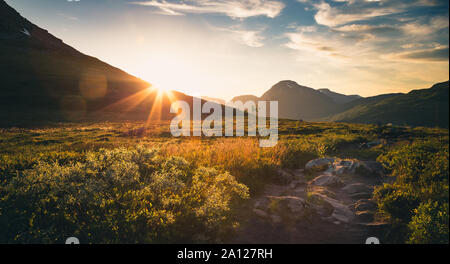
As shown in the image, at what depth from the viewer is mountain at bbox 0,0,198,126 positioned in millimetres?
60188

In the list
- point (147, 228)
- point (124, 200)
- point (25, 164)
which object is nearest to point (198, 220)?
point (147, 228)

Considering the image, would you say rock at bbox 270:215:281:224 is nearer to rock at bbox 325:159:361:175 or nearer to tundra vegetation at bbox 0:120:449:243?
tundra vegetation at bbox 0:120:449:243

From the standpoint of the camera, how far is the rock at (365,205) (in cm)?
709

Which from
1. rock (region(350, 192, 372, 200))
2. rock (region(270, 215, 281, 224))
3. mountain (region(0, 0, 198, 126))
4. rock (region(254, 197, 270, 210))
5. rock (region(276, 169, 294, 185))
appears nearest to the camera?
rock (region(270, 215, 281, 224))

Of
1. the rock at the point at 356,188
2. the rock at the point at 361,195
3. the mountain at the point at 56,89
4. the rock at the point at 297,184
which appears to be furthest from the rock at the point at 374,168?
the mountain at the point at 56,89

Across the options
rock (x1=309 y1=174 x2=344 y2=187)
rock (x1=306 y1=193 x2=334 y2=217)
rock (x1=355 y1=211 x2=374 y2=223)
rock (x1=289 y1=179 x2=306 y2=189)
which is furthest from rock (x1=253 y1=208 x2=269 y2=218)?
rock (x1=309 y1=174 x2=344 y2=187)

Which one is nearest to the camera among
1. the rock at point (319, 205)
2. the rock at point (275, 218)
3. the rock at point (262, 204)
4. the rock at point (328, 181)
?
the rock at point (275, 218)

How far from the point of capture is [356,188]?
9008 millimetres

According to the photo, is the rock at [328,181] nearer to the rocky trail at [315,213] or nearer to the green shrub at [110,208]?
the rocky trail at [315,213]

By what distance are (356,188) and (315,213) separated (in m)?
3.26

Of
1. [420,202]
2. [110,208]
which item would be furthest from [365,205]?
[110,208]

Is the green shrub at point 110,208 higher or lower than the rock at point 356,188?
higher

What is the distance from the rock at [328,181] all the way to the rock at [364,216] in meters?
2.73

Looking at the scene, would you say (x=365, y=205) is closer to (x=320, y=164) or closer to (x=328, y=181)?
(x=328, y=181)
